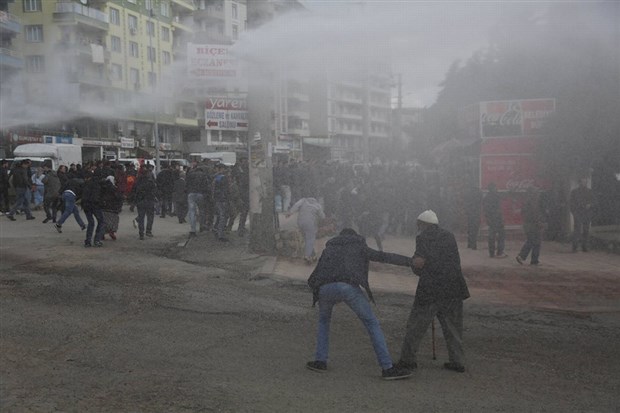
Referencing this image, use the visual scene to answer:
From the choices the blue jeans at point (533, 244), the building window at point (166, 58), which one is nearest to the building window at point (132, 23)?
the building window at point (166, 58)

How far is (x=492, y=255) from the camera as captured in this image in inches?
522

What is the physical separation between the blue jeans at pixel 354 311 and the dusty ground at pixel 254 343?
Result: 0.77 feet

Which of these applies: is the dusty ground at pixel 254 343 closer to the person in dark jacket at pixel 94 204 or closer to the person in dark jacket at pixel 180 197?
the person in dark jacket at pixel 94 204

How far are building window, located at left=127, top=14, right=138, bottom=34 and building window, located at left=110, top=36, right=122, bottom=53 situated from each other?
0.96 meters

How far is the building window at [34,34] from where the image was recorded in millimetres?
13205

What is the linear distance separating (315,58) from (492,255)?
5.60 m

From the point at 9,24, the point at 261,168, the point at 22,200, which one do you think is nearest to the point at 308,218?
the point at 261,168

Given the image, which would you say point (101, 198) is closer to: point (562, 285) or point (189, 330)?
point (189, 330)

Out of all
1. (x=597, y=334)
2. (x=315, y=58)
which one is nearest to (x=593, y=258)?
(x=597, y=334)

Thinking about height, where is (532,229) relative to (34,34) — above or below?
below

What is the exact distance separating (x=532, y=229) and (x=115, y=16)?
10.6 m

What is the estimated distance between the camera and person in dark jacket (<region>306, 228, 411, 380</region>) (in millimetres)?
5828

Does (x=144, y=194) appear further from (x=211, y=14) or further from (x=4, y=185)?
(x=4, y=185)

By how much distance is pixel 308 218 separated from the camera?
11.5 metres
